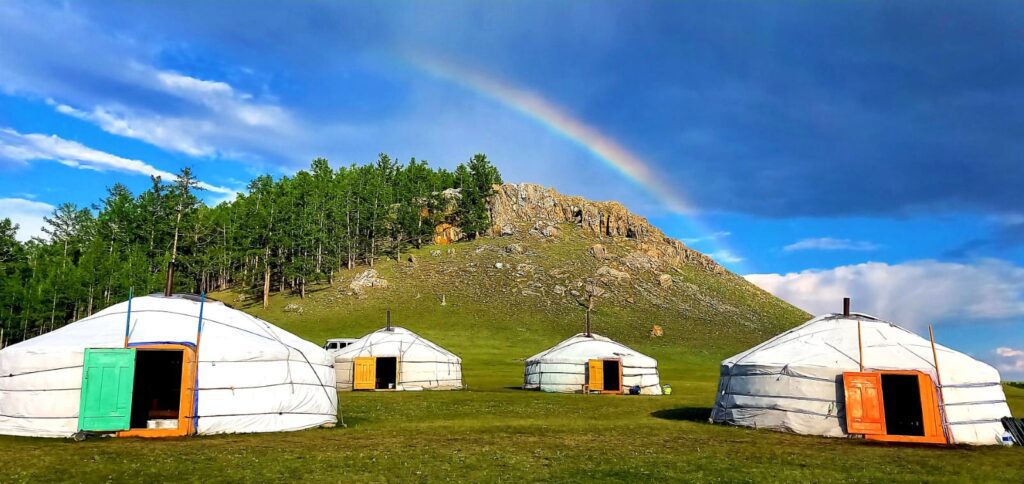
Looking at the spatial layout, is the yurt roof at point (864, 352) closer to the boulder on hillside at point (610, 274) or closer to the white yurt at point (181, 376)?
the white yurt at point (181, 376)

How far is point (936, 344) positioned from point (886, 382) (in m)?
2.61

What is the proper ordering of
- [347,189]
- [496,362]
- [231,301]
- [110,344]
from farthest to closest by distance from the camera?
[347,189] → [231,301] → [496,362] → [110,344]

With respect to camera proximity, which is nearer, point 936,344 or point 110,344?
point 110,344

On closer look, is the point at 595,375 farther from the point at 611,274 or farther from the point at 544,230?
the point at 544,230

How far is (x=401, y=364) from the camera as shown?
33000mm

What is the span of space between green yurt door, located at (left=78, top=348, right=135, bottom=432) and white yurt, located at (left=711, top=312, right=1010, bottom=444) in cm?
1576

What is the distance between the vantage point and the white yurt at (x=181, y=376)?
45.8 ft

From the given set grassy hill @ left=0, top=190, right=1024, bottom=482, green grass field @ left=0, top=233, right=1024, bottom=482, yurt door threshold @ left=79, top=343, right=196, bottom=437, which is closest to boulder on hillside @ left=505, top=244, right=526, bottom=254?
grassy hill @ left=0, top=190, right=1024, bottom=482

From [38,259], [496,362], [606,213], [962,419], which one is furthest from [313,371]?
[606,213]

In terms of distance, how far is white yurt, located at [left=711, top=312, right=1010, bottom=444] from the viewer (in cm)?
1555

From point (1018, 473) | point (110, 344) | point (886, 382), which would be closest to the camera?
point (1018, 473)

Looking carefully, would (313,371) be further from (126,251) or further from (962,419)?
(126,251)

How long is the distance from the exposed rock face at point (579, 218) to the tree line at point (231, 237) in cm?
605

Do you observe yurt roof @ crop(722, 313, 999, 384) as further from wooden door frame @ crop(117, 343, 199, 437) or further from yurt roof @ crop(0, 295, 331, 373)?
wooden door frame @ crop(117, 343, 199, 437)
